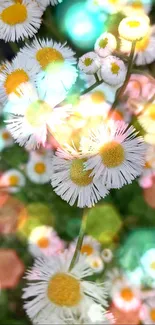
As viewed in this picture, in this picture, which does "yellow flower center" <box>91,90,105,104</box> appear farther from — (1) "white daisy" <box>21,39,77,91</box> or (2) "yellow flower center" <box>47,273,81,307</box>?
(2) "yellow flower center" <box>47,273,81,307</box>

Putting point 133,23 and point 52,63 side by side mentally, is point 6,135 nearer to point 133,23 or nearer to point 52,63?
point 52,63

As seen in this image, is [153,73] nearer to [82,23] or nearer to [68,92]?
[82,23]

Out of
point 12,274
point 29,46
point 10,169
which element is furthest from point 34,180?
point 29,46

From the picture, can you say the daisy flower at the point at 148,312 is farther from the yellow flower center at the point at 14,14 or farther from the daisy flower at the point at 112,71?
the yellow flower center at the point at 14,14

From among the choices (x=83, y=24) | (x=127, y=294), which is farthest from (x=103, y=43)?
(x=127, y=294)

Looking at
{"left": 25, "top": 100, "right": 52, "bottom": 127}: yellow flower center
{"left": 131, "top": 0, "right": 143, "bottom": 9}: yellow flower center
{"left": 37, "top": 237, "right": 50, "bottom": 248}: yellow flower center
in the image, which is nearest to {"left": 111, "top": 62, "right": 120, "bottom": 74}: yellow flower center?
{"left": 25, "top": 100, "right": 52, "bottom": 127}: yellow flower center
